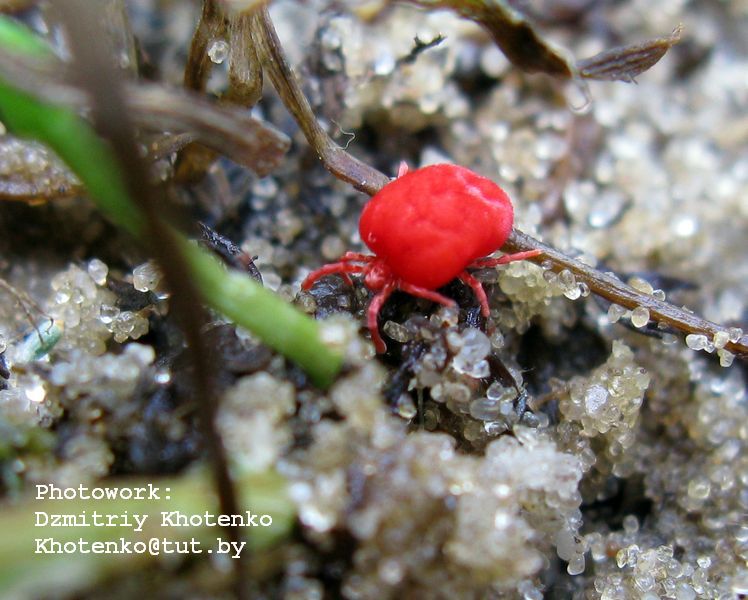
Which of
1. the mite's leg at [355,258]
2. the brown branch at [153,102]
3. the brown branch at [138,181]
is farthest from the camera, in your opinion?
the mite's leg at [355,258]

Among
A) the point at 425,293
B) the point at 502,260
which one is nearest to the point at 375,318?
the point at 425,293

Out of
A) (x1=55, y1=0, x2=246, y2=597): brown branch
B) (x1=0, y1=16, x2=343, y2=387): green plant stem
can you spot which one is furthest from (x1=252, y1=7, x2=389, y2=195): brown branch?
(x1=55, y1=0, x2=246, y2=597): brown branch

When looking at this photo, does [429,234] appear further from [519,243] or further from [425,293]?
[519,243]

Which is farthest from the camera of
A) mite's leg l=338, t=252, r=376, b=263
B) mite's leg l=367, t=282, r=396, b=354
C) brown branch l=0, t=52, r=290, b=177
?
mite's leg l=338, t=252, r=376, b=263

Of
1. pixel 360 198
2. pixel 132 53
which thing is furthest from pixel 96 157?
pixel 360 198

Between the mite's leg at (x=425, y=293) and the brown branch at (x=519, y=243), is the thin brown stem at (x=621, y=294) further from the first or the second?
the mite's leg at (x=425, y=293)

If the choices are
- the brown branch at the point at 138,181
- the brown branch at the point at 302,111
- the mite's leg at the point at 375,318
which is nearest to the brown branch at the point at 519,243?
the brown branch at the point at 302,111

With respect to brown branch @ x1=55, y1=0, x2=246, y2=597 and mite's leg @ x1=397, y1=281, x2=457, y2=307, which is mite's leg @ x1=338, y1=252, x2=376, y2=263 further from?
brown branch @ x1=55, y1=0, x2=246, y2=597

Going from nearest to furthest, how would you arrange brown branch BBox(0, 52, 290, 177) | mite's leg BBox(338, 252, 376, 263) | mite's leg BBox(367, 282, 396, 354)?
brown branch BBox(0, 52, 290, 177) < mite's leg BBox(367, 282, 396, 354) < mite's leg BBox(338, 252, 376, 263)

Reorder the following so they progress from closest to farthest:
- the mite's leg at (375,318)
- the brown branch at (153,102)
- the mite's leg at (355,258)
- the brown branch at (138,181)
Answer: the brown branch at (138,181), the brown branch at (153,102), the mite's leg at (375,318), the mite's leg at (355,258)
